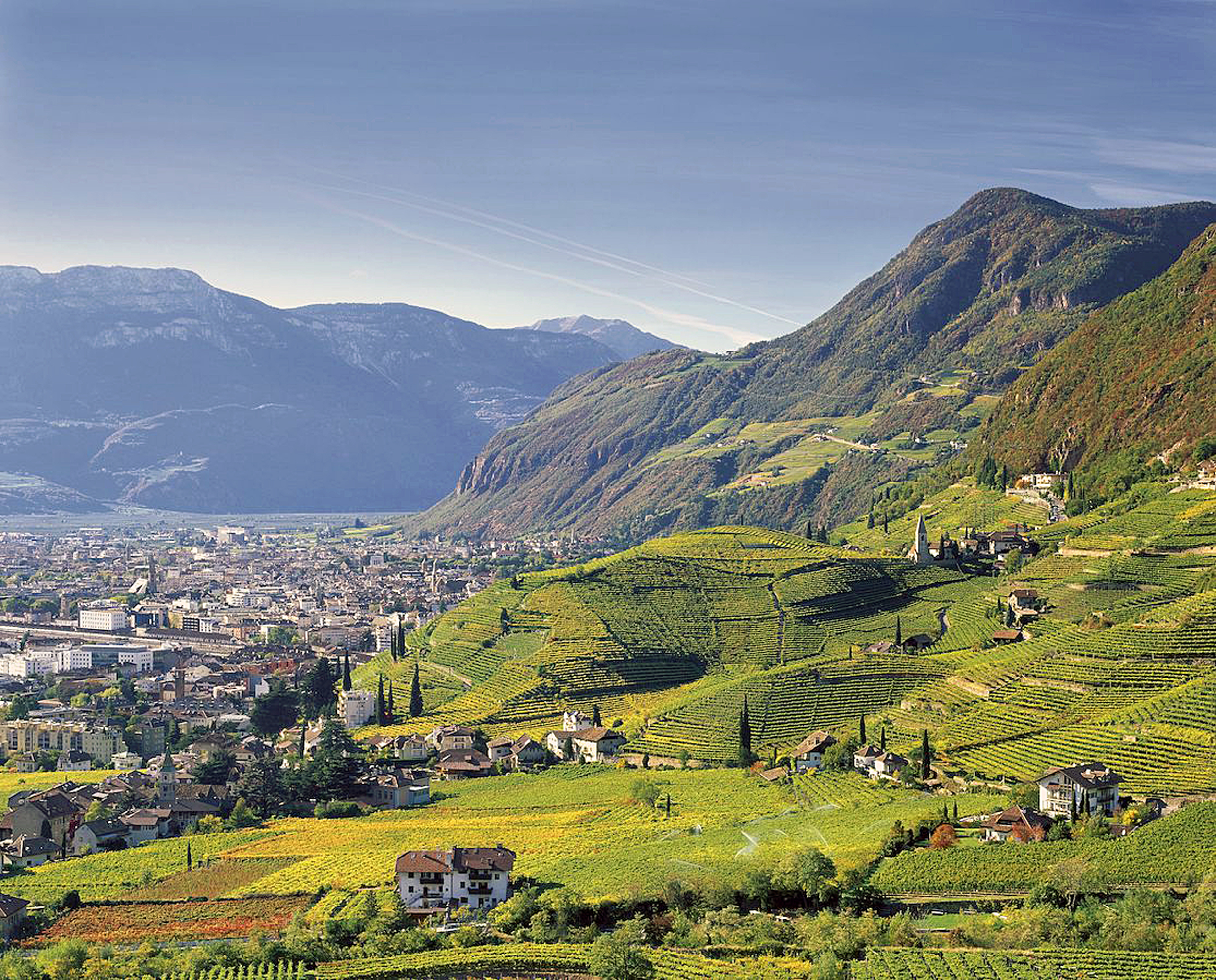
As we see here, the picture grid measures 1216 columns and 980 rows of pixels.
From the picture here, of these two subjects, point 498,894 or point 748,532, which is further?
point 748,532

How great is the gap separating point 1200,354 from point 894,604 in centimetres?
3641

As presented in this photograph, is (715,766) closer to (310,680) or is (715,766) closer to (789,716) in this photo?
(789,716)

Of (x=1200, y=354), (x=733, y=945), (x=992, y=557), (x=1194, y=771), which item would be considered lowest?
(x=733, y=945)

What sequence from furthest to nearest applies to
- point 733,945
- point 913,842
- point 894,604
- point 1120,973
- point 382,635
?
point 382,635, point 894,604, point 913,842, point 733,945, point 1120,973

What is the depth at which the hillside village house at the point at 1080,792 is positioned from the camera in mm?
53188

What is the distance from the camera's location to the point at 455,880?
53688 mm

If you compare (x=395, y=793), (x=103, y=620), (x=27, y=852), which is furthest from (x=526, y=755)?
(x=103, y=620)

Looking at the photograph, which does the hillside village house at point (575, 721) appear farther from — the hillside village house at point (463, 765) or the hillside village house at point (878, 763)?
the hillside village house at point (878, 763)

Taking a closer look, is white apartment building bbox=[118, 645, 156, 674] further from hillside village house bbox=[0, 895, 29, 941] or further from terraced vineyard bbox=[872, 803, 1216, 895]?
terraced vineyard bbox=[872, 803, 1216, 895]

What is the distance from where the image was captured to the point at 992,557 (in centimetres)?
10362

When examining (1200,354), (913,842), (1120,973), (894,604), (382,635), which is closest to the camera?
(1120,973)

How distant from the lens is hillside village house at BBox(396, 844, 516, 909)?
2098 inches

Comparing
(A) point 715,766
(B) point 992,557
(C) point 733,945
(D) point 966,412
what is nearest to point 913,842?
(C) point 733,945

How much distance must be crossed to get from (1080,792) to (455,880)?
21378 mm
